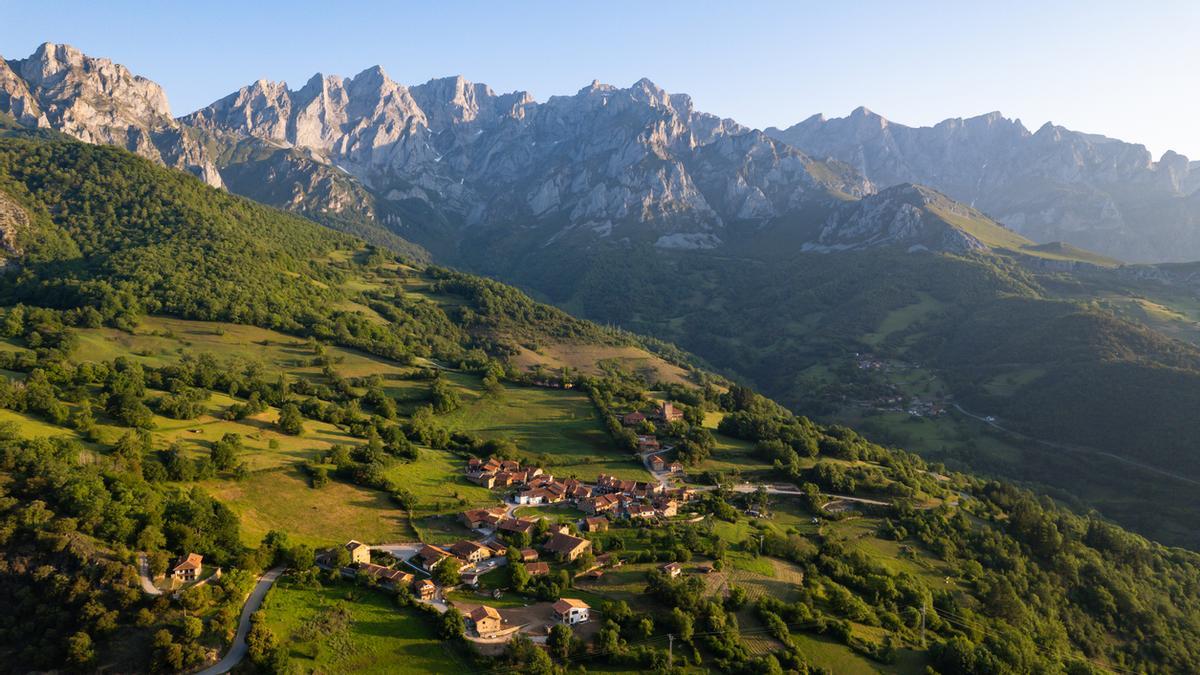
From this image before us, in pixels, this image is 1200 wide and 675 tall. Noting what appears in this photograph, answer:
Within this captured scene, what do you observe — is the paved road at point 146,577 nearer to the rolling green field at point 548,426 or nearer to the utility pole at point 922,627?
the rolling green field at point 548,426

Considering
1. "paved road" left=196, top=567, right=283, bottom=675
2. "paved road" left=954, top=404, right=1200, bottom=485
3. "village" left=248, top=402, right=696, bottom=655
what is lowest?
"paved road" left=954, top=404, right=1200, bottom=485

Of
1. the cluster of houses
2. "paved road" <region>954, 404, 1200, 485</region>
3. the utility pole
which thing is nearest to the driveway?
the cluster of houses

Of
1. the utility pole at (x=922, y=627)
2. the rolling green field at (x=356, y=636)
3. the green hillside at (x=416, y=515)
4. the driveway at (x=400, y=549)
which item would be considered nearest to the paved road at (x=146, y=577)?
the green hillside at (x=416, y=515)

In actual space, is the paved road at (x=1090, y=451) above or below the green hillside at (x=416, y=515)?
below

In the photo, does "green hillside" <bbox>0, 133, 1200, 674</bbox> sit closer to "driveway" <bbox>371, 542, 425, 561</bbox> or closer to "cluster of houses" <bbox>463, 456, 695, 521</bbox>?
"cluster of houses" <bbox>463, 456, 695, 521</bbox>

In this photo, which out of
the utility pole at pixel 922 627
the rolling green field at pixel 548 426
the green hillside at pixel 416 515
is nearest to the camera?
the green hillside at pixel 416 515

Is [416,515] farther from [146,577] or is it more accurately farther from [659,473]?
[659,473]
